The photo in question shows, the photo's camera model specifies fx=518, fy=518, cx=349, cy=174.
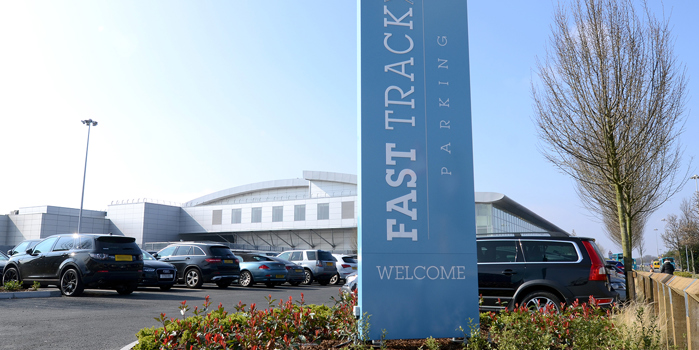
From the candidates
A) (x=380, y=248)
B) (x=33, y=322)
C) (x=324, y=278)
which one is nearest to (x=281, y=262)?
(x=324, y=278)

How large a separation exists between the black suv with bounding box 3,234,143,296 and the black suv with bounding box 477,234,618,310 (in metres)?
8.78

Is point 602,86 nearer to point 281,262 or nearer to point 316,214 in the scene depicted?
point 281,262

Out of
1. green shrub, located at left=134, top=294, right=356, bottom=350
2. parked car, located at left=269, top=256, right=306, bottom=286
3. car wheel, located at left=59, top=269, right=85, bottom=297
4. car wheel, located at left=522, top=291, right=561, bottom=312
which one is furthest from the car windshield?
green shrub, located at left=134, top=294, right=356, bottom=350

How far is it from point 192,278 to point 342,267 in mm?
8316

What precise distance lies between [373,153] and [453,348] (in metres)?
2.12

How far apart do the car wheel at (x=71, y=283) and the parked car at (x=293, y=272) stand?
8577 mm

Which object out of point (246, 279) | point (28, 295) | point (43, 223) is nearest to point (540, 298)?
point (28, 295)

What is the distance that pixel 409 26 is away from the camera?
19.0 feet

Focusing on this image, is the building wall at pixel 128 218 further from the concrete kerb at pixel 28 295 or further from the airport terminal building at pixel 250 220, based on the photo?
the concrete kerb at pixel 28 295

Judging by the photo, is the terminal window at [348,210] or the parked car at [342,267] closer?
the parked car at [342,267]

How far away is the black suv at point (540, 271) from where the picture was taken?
8672mm

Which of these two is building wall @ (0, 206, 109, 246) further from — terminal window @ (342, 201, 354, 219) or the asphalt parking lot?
the asphalt parking lot

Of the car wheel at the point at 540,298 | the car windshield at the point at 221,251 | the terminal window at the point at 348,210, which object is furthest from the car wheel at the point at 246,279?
the terminal window at the point at 348,210

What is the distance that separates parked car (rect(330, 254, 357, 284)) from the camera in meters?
24.0
